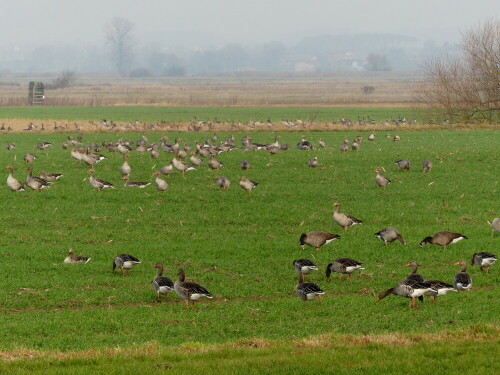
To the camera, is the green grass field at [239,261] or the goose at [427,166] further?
the goose at [427,166]

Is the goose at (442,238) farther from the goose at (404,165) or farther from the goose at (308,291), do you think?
the goose at (404,165)

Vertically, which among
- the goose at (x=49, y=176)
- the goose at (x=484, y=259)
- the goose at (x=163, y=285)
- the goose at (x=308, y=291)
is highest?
the goose at (x=484, y=259)

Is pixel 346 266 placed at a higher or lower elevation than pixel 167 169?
lower

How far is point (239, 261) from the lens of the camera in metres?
23.3

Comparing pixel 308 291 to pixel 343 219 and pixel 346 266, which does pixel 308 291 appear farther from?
pixel 343 219

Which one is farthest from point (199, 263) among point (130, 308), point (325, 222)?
point (325, 222)

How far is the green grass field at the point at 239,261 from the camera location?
1495cm

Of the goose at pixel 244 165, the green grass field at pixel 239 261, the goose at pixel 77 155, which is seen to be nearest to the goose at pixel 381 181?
the green grass field at pixel 239 261

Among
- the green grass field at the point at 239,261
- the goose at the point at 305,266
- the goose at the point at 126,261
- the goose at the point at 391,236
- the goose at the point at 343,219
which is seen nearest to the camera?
the green grass field at the point at 239,261

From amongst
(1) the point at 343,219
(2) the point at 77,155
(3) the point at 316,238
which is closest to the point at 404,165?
(1) the point at 343,219

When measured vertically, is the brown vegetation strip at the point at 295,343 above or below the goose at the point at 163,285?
above

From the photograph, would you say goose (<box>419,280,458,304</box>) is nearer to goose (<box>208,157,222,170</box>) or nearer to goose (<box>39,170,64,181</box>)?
goose (<box>39,170,64,181</box>)

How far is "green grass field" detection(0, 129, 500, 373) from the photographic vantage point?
15.0m

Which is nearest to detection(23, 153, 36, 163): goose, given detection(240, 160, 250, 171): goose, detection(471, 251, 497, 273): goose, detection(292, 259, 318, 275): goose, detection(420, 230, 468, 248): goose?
detection(240, 160, 250, 171): goose
